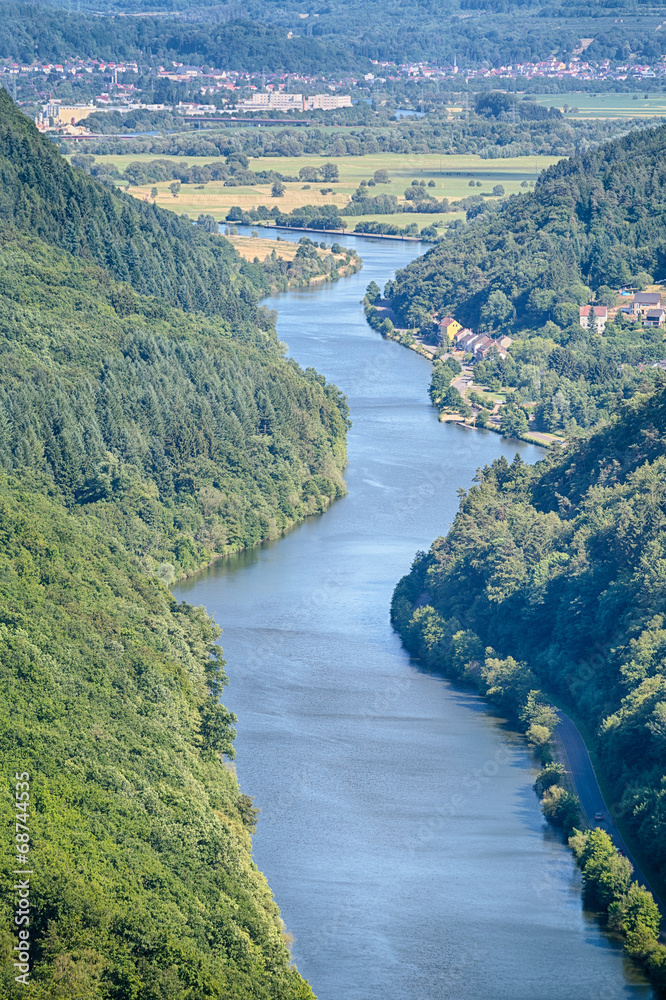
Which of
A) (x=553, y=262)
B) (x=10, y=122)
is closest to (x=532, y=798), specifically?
(x=10, y=122)

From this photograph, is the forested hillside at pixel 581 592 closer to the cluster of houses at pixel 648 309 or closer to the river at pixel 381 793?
the river at pixel 381 793

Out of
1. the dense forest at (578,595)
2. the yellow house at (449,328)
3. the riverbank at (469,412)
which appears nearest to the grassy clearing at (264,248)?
the yellow house at (449,328)

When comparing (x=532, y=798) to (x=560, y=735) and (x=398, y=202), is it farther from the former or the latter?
(x=398, y=202)

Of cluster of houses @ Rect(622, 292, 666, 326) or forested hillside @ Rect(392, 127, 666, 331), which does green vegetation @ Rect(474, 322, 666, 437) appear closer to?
cluster of houses @ Rect(622, 292, 666, 326)

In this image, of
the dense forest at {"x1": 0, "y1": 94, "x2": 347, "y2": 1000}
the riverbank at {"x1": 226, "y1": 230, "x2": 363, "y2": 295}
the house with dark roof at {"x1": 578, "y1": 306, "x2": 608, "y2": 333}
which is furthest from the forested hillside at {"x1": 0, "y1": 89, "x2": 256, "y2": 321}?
the riverbank at {"x1": 226, "y1": 230, "x2": 363, "y2": 295}

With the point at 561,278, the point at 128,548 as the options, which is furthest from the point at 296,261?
the point at 128,548
